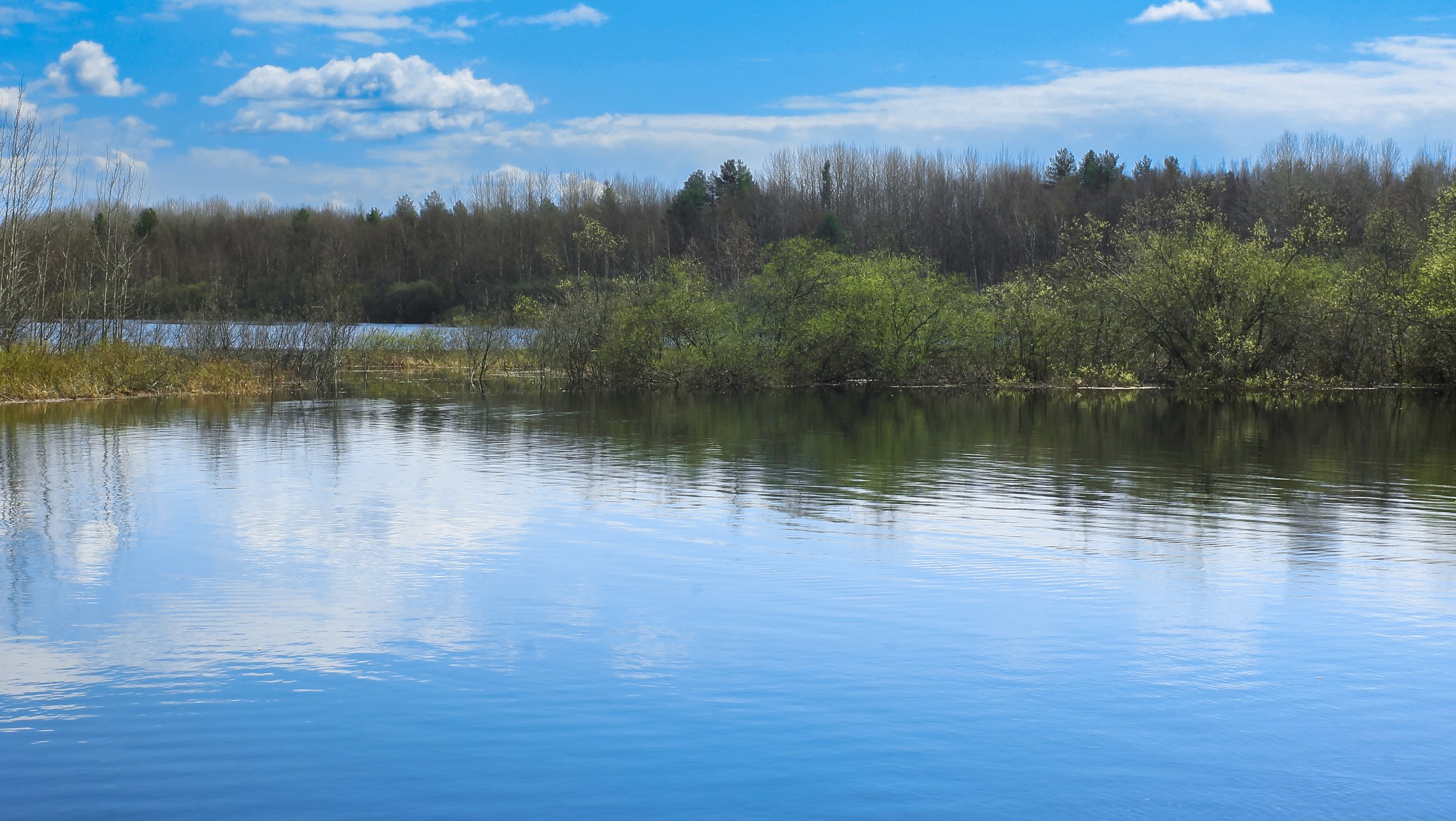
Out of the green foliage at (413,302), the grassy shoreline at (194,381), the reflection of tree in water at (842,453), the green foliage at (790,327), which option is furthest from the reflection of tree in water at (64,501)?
the green foliage at (413,302)

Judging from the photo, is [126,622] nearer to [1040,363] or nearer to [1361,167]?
[1040,363]

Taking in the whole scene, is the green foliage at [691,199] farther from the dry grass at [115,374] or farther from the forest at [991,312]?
the dry grass at [115,374]

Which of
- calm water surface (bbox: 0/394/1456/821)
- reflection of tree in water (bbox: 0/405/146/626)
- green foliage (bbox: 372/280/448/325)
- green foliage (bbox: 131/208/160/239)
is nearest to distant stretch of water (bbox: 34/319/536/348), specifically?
reflection of tree in water (bbox: 0/405/146/626)

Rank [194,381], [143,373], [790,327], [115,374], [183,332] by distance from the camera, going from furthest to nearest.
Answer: [790,327] → [183,332] → [194,381] → [143,373] → [115,374]

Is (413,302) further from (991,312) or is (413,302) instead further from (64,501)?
(64,501)

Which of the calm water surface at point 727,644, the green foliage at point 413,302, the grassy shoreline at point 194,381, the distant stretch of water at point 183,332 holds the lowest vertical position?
the calm water surface at point 727,644

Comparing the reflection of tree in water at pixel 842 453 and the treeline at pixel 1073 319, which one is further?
the treeline at pixel 1073 319

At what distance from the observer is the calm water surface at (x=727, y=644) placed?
5523 mm

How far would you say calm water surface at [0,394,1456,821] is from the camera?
18.1 feet

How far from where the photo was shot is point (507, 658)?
7496 mm

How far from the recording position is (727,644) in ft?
25.6

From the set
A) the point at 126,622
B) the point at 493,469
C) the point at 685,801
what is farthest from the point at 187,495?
the point at 685,801

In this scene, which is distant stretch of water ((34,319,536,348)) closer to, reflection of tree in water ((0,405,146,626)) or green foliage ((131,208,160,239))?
reflection of tree in water ((0,405,146,626))

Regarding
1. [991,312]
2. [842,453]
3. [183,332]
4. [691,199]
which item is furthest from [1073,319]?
[691,199]
